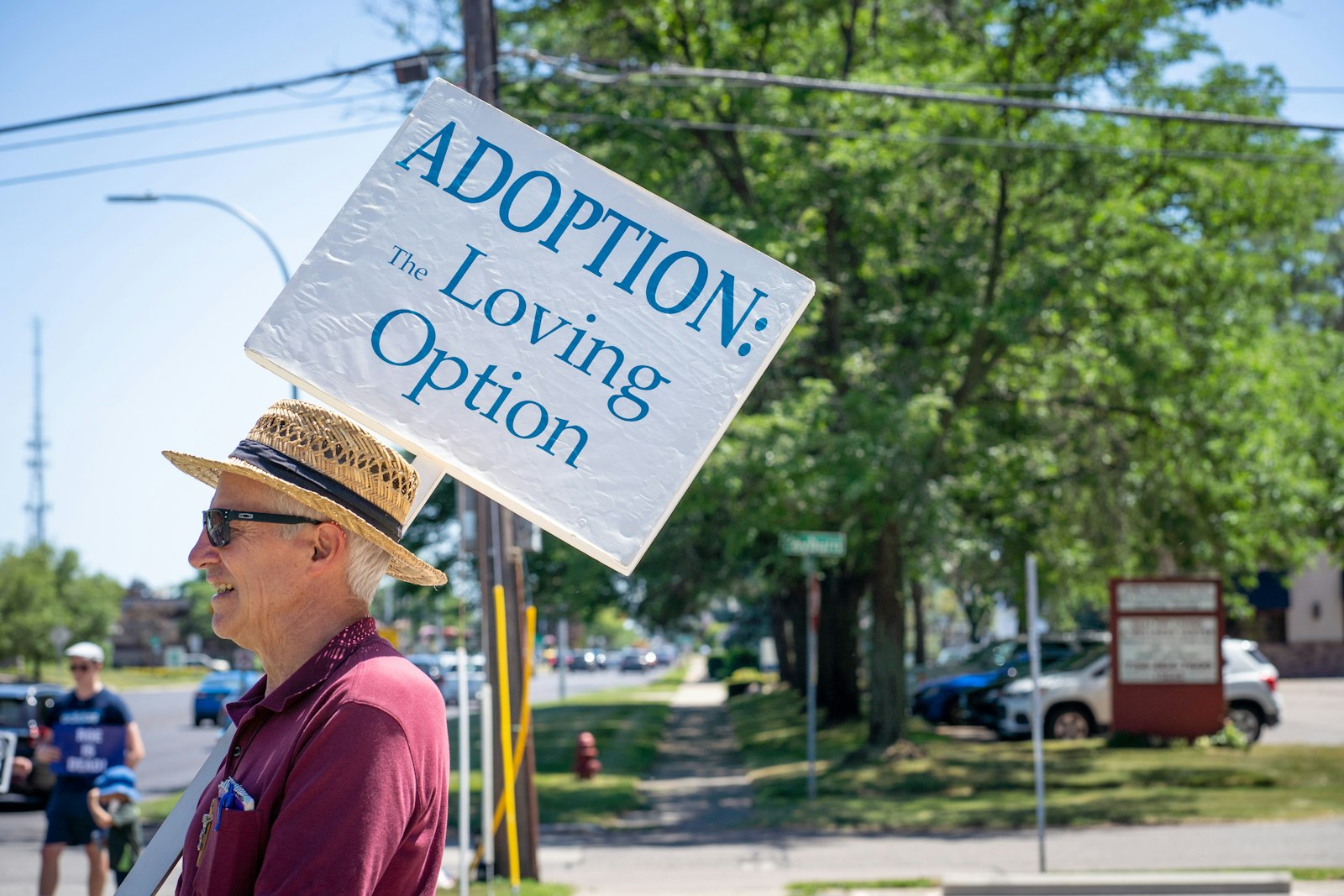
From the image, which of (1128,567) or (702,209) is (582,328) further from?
(1128,567)

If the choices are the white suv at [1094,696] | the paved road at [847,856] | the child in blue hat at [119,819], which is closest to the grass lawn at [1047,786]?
the white suv at [1094,696]

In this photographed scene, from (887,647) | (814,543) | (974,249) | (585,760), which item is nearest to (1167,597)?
(887,647)

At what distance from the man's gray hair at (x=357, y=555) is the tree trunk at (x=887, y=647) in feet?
55.7

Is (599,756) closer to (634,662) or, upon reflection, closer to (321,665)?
(321,665)

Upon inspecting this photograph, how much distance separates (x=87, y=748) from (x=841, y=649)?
20.1 meters

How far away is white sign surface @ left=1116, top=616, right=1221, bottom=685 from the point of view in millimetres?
19891

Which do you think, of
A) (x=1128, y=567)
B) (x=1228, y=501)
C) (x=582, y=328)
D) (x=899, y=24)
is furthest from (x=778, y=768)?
(x=582, y=328)

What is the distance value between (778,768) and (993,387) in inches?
262

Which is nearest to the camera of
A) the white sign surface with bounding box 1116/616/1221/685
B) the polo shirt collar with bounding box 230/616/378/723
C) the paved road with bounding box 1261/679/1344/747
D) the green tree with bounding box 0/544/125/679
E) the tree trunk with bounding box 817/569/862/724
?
the polo shirt collar with bounding box 230/616/378/723

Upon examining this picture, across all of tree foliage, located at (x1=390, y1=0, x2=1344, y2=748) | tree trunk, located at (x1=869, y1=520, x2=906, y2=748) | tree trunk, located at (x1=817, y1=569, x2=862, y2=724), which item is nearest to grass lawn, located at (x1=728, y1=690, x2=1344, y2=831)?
tree trunk, located at (x1=869, y1=520, x2=906, y2=748)

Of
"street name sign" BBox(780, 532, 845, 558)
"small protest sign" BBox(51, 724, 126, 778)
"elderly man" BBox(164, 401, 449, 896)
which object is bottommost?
"small protest sign" BBox(51, 724, 126, 778)

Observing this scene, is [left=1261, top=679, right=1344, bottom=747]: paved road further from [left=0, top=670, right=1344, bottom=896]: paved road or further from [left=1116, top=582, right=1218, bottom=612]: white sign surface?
[left=1116, top=582, right=1218, bottom=612]: white sign surface

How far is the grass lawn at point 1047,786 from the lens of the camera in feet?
49.2

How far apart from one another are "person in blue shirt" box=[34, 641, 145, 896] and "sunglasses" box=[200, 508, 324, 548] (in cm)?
678
